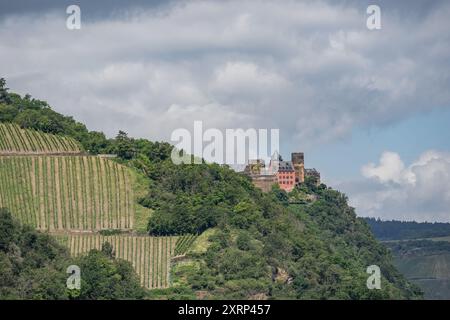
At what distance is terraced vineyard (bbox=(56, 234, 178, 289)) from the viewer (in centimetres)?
10598

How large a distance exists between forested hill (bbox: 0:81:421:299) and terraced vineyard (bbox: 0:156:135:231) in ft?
7.76

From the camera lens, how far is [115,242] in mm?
109688

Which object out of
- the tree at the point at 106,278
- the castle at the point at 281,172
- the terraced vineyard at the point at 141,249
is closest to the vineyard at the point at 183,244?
the terraced vineyard at the point at 141,249

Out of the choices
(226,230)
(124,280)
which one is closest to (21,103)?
(226,230)

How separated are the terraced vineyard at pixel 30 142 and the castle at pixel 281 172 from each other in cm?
4732

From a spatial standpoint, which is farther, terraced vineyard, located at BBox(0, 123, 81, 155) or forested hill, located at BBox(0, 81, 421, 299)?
terraced vineyard, located at BBox(0, 123, 81, 155)

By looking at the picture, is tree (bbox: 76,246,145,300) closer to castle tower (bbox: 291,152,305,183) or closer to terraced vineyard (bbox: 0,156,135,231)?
terraced vineyard (bbox: 0,156,135,231)

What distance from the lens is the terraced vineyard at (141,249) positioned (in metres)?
106

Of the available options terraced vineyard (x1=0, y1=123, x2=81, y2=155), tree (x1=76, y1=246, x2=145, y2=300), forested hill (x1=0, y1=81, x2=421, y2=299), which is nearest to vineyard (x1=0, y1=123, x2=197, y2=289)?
terraced vineyard (x1=0, y1=123, x2=81, y2=155)

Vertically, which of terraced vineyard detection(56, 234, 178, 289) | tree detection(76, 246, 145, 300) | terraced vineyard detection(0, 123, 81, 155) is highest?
terraced vineyard detection(0, 123, 81, 155)

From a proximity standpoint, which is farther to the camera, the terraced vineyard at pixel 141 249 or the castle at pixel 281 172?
the castle at pixel 281 172

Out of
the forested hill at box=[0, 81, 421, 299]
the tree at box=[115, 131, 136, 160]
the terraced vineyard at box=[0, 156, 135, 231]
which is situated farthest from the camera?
the tree at box=[115, 131, 136, 160]

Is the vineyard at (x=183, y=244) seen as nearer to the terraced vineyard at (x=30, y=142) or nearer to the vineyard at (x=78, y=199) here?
the vineyard at (x=78, y=199)

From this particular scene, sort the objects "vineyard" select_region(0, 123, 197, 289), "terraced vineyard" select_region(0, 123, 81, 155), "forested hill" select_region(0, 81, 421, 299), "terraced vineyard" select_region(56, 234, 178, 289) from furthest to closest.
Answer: "terraced vineyard" select_region(0, 123, 81, 155) < "vineyard" select_region(0, 123, 197, 289) < "terraced vineyard" select_region(56, 234, 178, 289) < "forested hill" select_region(0, 81, 421, 299)
